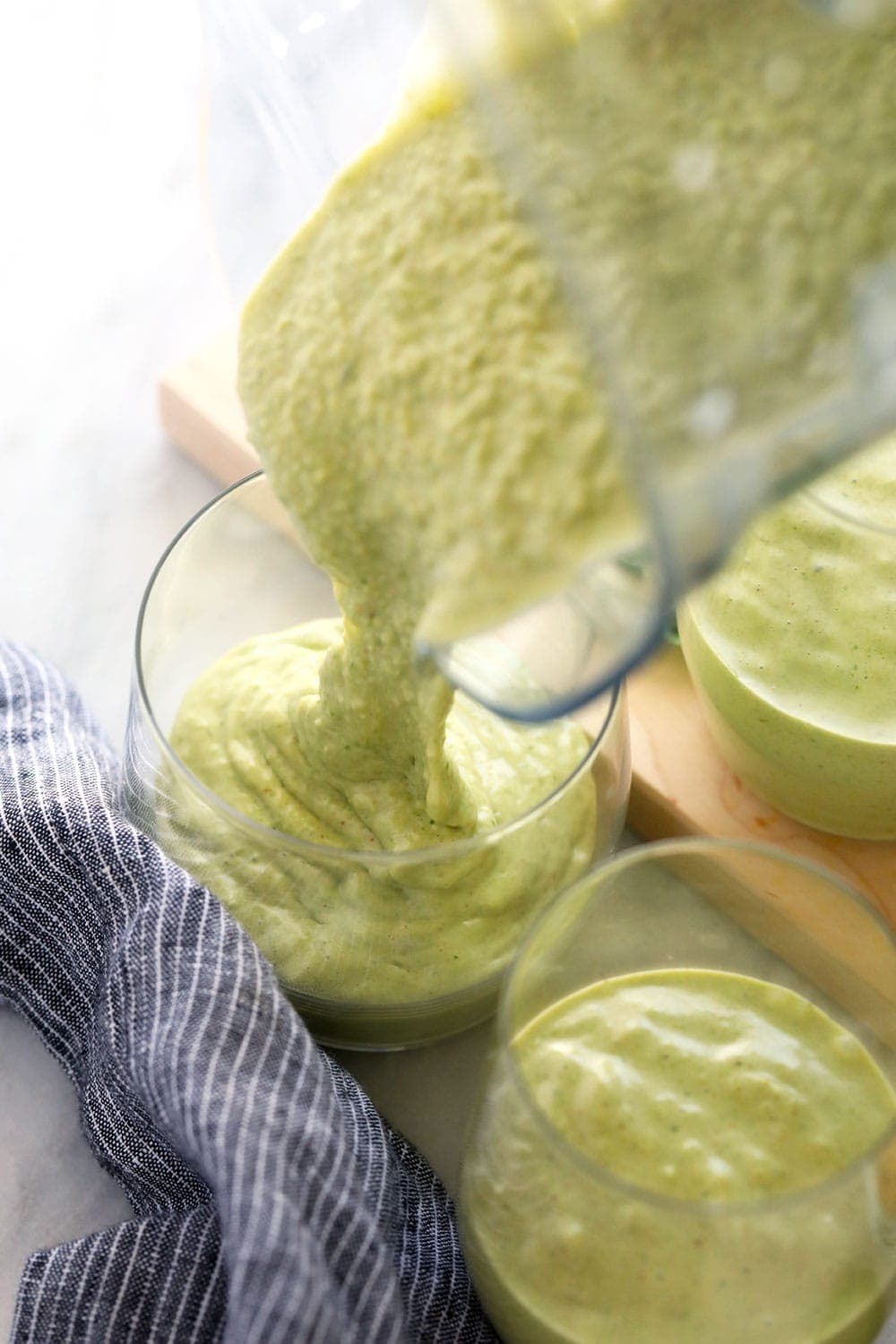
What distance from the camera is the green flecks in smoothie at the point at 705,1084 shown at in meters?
0.62

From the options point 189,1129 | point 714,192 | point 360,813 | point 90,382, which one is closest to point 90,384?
point 90,382

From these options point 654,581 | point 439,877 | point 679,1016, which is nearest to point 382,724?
point 439,877

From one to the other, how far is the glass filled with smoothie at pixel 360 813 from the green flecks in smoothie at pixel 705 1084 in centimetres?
8

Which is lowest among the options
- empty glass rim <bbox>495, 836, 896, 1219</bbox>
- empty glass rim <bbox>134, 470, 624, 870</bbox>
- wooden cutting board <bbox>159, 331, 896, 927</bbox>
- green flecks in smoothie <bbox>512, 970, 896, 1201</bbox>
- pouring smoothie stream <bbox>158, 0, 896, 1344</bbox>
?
wooden cutting board <bbox>159, 331, 896, 927</bbox>

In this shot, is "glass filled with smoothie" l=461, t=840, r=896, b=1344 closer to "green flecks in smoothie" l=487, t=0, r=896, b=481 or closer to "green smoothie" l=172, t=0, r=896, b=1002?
"green smoothie" l=172, t=0, r=896, b=1002

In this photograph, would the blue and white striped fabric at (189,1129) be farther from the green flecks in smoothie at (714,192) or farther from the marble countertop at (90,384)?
the green flecks in smoothie at (714,192)

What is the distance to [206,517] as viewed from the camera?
0.84 m

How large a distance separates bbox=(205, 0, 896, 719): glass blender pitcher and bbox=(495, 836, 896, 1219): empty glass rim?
0.59 feet

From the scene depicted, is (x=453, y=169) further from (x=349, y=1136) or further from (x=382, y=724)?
(x=349, y=1136)

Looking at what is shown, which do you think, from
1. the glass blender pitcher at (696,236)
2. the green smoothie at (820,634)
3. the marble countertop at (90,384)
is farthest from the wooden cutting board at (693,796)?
the glass blender pitcher at (696,236)

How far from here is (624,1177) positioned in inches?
24.5

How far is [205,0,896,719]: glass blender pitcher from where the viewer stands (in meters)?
0.38

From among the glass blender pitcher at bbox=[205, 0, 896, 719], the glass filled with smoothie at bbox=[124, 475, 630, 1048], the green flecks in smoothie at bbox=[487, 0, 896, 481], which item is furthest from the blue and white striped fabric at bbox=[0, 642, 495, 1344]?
the green flecks in smoothie at bbox=[487, 0, 896, 481]

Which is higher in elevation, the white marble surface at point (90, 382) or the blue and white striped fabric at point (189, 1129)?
the white marble surface at point (90, 382)
